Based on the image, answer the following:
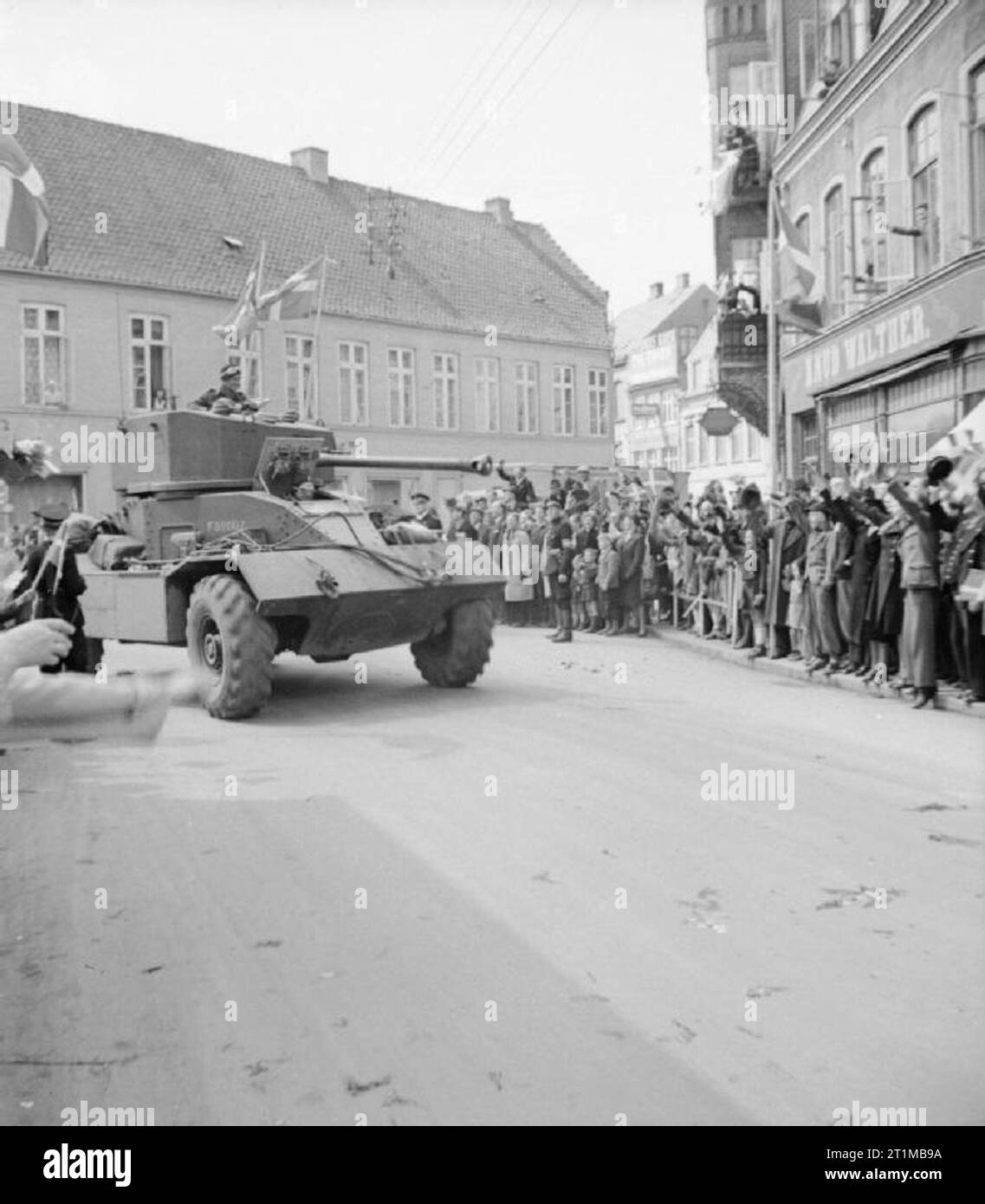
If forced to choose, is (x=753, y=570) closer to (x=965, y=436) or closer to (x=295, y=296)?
(x=965, y=436)

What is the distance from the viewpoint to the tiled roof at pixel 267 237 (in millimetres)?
28734

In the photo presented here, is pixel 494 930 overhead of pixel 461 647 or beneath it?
beneath

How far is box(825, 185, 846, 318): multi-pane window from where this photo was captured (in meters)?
20.6

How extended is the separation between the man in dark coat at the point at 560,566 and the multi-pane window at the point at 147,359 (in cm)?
1370

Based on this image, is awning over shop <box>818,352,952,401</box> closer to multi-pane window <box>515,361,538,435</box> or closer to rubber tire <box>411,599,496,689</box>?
rubber tire <box>411,599,496,689</box>

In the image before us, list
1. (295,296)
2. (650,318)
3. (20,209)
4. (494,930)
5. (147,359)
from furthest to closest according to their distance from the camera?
1. (650,318)
2. (147,359)
3. (295,296)
4. (20,209)
5. (494,930)

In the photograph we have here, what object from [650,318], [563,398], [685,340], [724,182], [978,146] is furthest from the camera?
[650,318]

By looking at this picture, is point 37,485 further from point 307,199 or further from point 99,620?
point 99,620

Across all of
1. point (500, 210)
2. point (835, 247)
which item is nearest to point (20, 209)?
point (835, 247)

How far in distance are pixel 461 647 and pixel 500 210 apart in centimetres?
2901

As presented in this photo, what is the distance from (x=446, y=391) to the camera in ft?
110

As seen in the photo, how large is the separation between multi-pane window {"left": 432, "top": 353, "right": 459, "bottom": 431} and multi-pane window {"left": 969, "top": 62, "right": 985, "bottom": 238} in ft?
63.1
